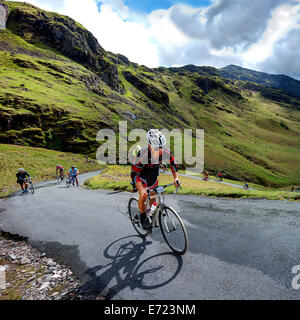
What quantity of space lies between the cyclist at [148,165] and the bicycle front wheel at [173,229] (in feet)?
1.95


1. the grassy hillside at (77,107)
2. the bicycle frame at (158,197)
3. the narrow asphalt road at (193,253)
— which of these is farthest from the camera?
the grassy hillside at (77,107)

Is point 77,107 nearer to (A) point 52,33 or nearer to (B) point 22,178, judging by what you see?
(B) point 22,178

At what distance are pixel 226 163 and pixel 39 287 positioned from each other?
9927 cm

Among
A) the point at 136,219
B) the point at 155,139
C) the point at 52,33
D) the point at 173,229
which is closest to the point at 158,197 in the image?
the point at 173,229

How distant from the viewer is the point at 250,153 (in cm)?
12469

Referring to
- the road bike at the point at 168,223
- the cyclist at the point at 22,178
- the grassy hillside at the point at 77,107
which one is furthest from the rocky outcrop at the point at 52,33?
the road bike at the point at 168,223

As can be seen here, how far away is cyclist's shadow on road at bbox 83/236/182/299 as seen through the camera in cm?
399

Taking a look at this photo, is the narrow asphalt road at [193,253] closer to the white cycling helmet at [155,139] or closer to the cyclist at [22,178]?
the white cycling helmet at [155,139]

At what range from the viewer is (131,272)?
14.4 ft

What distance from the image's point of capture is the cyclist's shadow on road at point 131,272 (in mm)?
3988

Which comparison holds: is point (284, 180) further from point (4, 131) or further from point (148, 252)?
point (4, 131)

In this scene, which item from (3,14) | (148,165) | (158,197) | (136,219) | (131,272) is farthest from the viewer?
(3,14)

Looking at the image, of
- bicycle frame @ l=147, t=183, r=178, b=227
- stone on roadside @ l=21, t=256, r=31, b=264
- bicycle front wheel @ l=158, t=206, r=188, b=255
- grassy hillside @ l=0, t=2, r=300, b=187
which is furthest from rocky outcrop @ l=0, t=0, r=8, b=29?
bicycle front wheel @ l=158, t=206, r=188, b=255

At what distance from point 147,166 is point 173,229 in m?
1.97
